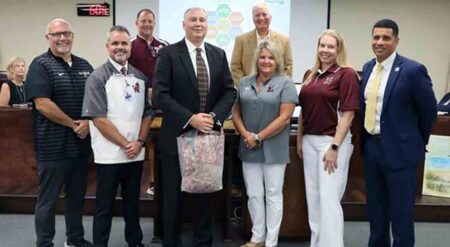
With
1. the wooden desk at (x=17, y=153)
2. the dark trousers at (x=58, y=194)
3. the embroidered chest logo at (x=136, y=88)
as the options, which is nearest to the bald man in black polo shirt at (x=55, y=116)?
the dark trousers at (x=58, y=194)

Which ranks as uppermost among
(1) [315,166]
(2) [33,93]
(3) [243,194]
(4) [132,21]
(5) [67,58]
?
(4) [132,21]

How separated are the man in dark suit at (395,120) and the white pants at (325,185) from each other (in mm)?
179

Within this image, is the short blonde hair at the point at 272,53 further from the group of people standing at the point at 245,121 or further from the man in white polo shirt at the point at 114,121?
the man in white polo shirt at the point at 114,121

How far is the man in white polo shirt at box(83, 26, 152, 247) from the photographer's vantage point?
2730mm

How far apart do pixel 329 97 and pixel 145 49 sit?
1724mm

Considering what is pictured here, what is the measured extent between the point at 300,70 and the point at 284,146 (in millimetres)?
3794

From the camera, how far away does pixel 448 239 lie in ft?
11.3

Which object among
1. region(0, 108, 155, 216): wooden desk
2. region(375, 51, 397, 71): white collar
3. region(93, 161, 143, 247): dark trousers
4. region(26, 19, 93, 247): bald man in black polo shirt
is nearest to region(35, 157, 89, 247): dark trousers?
region(26, 19, 93, 247): bald man in black polo shirt

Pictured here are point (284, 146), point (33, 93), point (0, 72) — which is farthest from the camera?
point (0, 72)

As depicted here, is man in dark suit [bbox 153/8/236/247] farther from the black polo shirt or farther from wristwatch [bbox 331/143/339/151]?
wristwatch [bbox 331/143/339/151]

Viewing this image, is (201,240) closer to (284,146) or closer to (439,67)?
(284,146)

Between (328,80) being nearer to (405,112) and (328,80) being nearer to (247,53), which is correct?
(405,112)

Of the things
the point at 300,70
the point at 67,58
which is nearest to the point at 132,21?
the point at 300,70

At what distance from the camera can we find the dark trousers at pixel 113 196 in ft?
9.24
